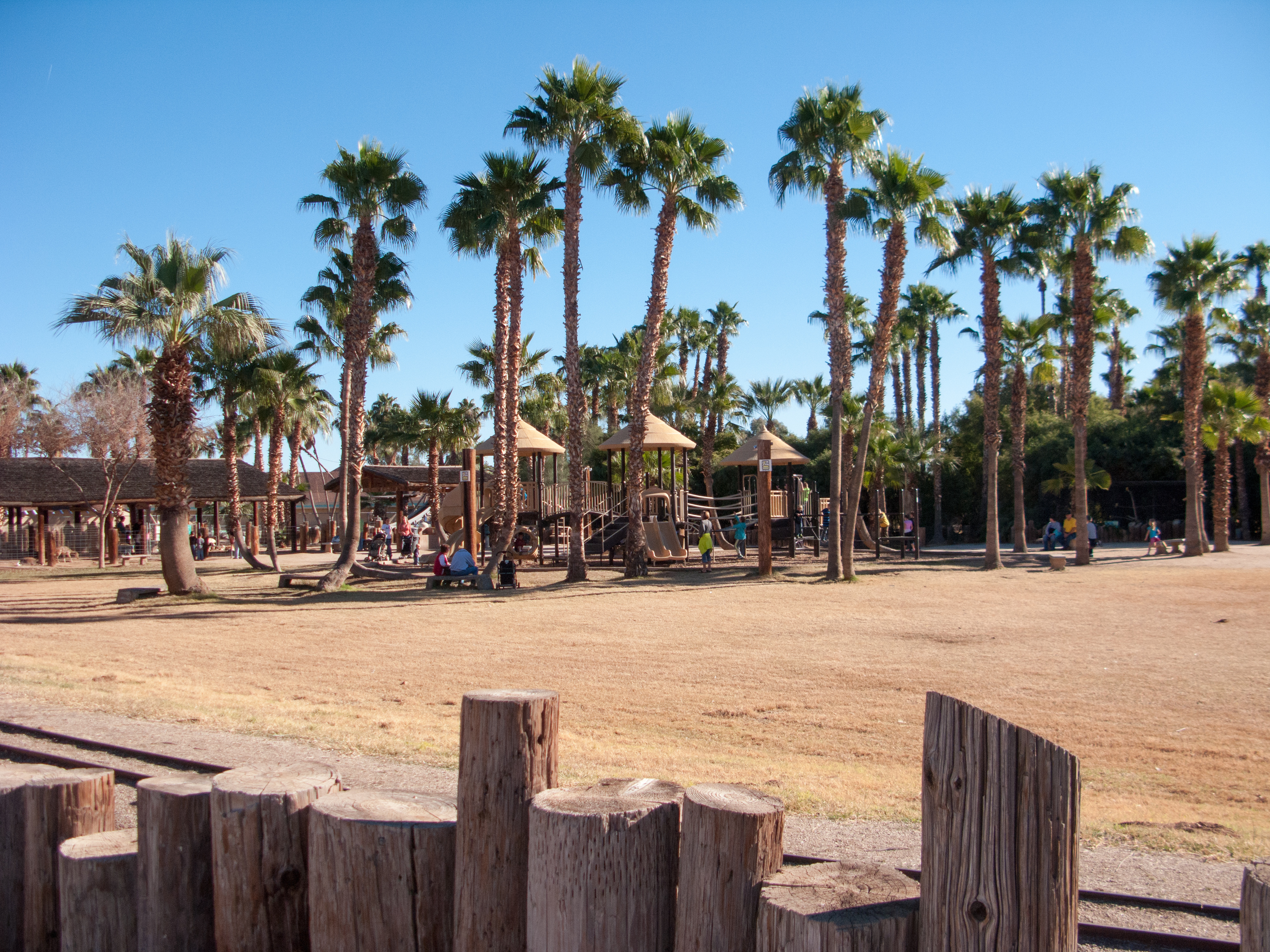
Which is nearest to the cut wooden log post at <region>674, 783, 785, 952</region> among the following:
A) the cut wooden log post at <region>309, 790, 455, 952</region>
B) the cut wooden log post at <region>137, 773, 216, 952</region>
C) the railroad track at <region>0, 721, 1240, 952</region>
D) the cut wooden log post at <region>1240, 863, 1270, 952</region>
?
the railroad track at <region>0, 721, 1240, 952</region>

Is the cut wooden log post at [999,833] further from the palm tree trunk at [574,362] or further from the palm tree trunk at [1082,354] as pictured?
the palm tree trunk at [1082,354]

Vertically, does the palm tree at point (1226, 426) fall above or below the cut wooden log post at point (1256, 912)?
above

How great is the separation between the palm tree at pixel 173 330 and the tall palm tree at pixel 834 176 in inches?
502

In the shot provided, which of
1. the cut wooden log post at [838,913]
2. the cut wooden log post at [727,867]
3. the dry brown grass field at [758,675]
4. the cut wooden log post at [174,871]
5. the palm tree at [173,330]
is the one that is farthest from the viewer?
the palm tree at [173,330]

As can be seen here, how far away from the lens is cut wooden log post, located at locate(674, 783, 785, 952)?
243 centimetres

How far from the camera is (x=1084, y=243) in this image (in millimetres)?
26922

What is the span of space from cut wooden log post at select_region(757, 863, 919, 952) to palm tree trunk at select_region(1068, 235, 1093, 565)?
27203 mm

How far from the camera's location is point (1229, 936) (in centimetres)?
297

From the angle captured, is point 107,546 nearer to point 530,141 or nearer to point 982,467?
point 530,141

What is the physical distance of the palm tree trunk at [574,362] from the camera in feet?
74.5

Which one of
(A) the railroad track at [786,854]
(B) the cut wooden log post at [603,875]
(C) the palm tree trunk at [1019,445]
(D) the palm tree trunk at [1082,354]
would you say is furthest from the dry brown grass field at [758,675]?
(C) the palm tree trunk at [1019,445]

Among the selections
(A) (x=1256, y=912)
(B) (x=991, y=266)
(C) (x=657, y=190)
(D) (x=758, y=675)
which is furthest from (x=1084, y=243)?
(A) (x=1256, y=912)

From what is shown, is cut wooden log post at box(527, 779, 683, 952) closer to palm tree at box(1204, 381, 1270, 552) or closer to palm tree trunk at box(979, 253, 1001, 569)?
palm tree trunk at box(979, 253, 1001, 569)

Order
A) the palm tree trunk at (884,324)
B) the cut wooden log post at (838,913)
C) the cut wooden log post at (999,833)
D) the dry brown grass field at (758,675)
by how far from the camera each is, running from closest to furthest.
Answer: the cut wooden log post at (999,833)
the cut wooden log post at (838,913)
the dry brown grass field at (758,675)
the palm tree trunk at (884,324)
